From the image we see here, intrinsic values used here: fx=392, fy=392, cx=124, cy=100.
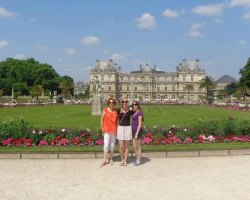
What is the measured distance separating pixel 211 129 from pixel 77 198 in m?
8.11

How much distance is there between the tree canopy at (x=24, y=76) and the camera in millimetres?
95625

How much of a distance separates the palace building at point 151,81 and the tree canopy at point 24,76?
33368 millimetres

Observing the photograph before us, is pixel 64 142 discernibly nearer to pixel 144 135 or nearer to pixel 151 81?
pixel 144 135

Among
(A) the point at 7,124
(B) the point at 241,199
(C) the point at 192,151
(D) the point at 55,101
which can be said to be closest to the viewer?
(B) the point at 241,199

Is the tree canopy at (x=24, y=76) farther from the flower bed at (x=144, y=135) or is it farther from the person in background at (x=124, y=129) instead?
the person in background at (x=124, y=129)

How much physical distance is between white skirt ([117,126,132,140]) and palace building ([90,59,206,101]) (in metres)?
124

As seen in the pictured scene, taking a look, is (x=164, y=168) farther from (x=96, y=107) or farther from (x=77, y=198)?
(x=96, y=107)

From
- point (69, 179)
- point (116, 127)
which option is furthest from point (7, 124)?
point (69, 179)

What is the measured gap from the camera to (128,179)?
857 centimetres

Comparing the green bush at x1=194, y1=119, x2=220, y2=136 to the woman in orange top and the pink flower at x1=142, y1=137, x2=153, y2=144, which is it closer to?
the pink flower at x1=142, y1=137, x2=153, y2=144

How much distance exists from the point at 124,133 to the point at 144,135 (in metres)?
3.22

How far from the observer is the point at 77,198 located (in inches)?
279

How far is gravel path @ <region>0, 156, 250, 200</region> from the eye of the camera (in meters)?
7.29

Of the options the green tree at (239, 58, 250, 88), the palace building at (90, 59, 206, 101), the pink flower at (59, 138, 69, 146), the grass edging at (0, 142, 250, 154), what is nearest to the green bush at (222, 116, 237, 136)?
the grass edging at (0, 142, 250, 154)
